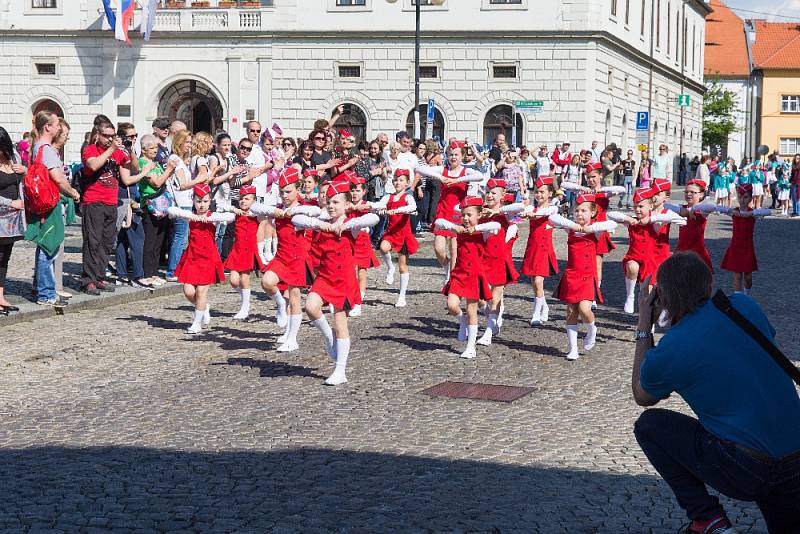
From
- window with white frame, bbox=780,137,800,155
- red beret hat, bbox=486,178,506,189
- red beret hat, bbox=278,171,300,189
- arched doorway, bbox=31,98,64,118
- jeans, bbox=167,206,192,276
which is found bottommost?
jeans, bbox=167,206,192,276

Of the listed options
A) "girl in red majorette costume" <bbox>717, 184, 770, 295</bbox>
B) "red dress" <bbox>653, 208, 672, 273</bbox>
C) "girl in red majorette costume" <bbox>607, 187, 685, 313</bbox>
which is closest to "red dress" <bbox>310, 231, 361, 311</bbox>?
Result: "girl in red majorette costume" <bbox>607, 187, 685, 313</bbox>

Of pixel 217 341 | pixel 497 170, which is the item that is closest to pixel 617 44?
pixel 497 170

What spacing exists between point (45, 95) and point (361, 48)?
12.7 metres

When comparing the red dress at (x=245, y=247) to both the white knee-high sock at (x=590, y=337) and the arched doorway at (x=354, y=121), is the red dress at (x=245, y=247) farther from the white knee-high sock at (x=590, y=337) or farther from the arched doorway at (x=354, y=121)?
the arched doorway at (x=354, y=121)

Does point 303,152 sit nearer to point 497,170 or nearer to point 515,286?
point 515,286

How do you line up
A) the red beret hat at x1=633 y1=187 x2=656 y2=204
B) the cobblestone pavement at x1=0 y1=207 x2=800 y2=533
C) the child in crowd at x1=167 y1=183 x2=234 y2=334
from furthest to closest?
1. the red beret hat at x1=633 y1=187 x2=656 y2=204
2. the child in crowd at x1=167 y1=183 x2=234 y2=334
3. the cobblestone pavement at x1=0 y1=207 x2=800 y2=533

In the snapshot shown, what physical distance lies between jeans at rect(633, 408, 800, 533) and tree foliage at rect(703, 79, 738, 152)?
296 feet

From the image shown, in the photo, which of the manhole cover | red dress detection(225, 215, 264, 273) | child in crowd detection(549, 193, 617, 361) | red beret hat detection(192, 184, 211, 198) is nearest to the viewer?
the manhole cover

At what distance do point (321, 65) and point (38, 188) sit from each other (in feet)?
113

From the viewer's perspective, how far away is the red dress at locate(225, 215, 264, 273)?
13344 millimetres

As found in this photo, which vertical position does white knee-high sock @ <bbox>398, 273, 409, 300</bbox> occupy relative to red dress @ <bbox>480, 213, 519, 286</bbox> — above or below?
below

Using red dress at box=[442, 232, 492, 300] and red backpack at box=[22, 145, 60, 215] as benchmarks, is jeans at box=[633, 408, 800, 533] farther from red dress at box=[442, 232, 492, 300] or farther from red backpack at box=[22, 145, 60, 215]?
red backpack at box=[22, 145, 60, 215]

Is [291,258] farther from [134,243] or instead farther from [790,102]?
[790,102]

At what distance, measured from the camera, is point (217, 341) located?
12.3 metres
